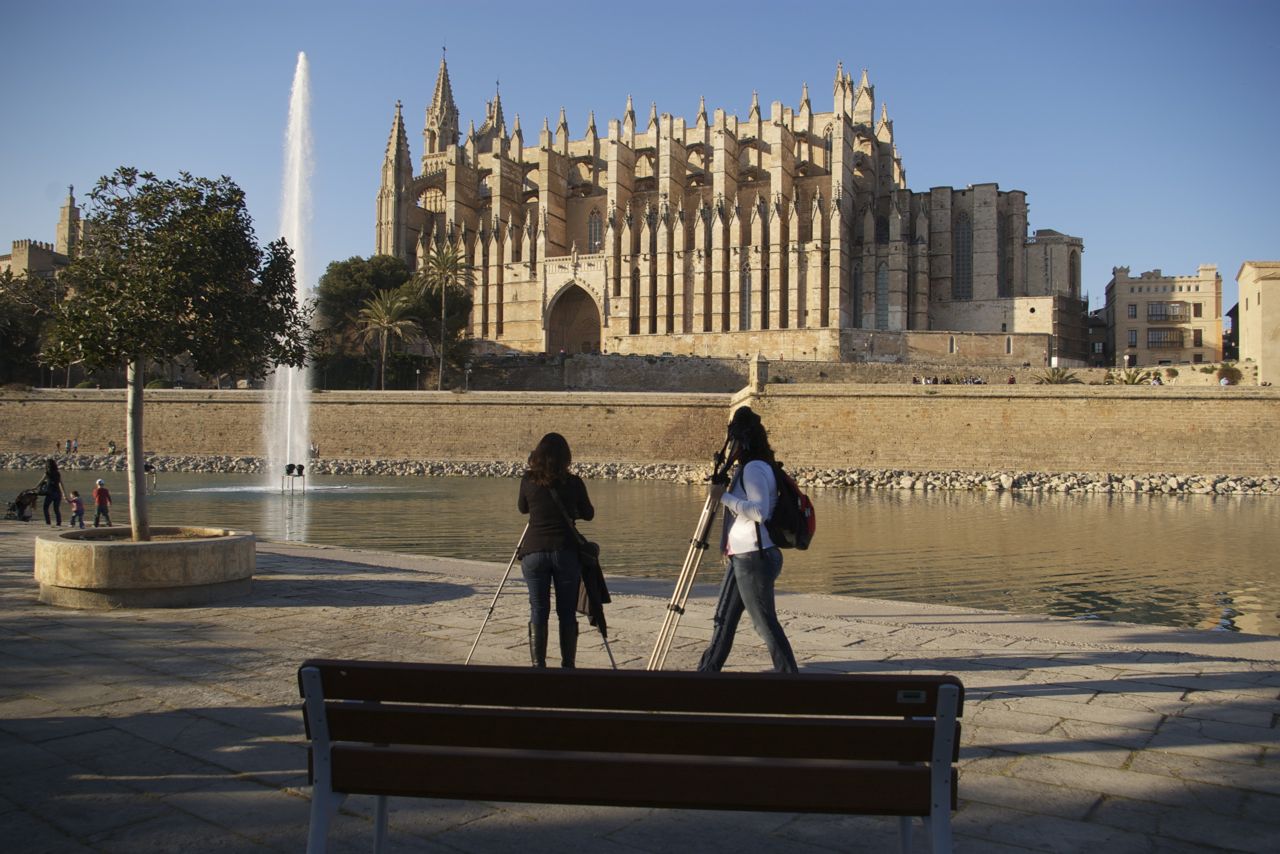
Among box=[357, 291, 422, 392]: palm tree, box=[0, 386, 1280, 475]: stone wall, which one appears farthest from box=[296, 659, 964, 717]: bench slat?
box=[357, 291, 422, 392]: palm tree

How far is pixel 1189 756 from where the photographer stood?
3594 millimetres

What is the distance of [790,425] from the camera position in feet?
108

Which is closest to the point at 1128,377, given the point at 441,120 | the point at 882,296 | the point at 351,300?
the point at 882,296

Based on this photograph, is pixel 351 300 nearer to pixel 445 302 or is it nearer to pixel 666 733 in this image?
pixel 445 302

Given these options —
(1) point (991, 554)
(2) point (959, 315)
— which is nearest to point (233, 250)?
(1) point (991, 554)

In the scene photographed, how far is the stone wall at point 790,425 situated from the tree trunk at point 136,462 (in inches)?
1038

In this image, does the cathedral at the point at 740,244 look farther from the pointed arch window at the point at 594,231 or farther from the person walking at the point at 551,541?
the person walking at the point at 551,541

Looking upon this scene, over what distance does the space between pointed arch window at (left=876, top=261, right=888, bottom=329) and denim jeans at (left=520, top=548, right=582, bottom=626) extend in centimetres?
4699

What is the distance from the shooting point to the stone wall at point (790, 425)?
29.3 meters

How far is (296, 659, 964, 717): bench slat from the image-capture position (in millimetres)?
2309

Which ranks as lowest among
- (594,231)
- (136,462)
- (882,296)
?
(136,462)

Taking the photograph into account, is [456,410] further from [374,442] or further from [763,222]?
[763,222]

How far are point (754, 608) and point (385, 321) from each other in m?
40.1

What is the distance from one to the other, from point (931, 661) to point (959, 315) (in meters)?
48.9
